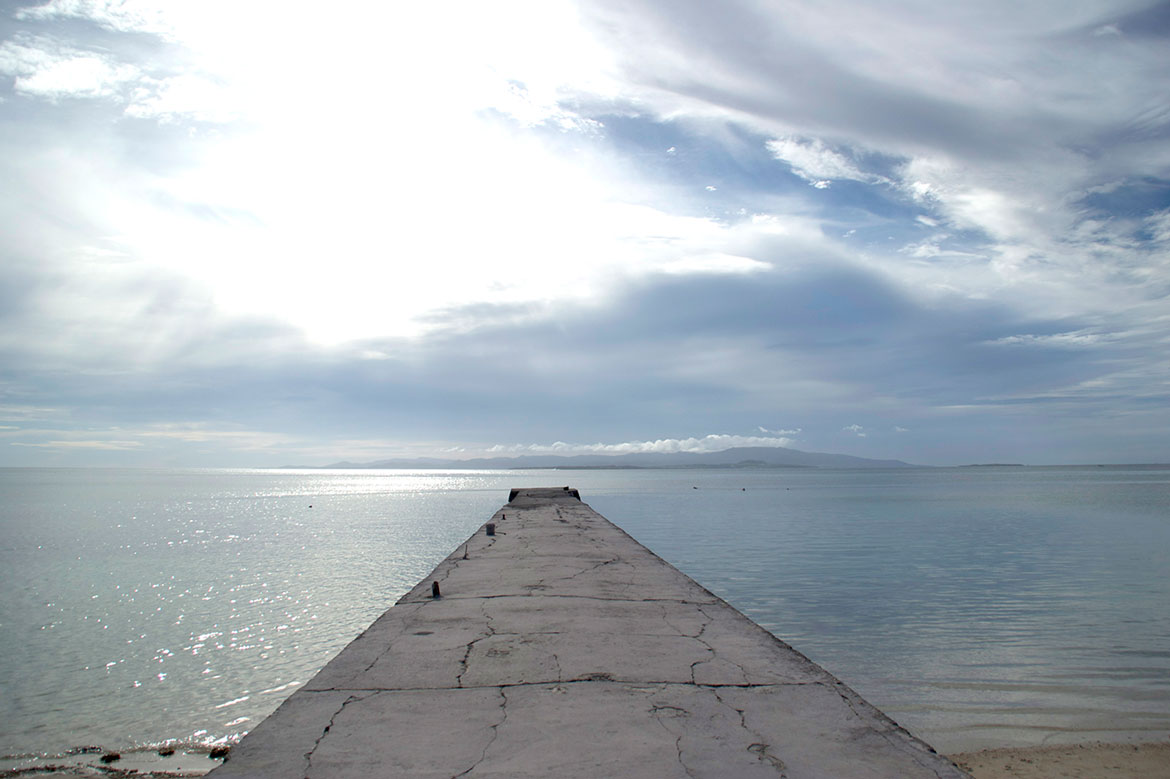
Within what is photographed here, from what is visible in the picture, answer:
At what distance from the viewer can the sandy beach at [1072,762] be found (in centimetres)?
599

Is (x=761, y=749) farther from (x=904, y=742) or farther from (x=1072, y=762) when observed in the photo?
(x=1072, y=762)

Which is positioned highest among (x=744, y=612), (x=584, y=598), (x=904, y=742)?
(x=904, y=742)

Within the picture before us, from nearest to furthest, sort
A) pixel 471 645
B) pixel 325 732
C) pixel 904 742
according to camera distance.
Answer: pixel 904 742
pixel 325 732
pixel 471 645

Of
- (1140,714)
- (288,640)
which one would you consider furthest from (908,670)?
(288,640)

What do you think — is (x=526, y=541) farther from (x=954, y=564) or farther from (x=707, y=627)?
(x=954, y=564)

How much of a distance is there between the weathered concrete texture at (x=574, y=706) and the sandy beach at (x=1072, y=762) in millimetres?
2417

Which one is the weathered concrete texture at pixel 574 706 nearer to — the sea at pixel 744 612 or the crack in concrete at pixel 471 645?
the crack in concrete at pixel 471 645

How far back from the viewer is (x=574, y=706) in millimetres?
3820

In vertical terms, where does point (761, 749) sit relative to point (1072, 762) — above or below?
above

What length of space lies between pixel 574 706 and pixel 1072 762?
16.9 ft

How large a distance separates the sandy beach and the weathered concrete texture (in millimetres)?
2417

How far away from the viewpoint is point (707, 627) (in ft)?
19.1

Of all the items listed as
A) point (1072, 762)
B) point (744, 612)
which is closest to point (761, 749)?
point (1072, 762)

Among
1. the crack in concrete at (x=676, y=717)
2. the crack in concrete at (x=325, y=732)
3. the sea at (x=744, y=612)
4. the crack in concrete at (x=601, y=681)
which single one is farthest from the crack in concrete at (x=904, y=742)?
the sea at (x=744, y=612)
